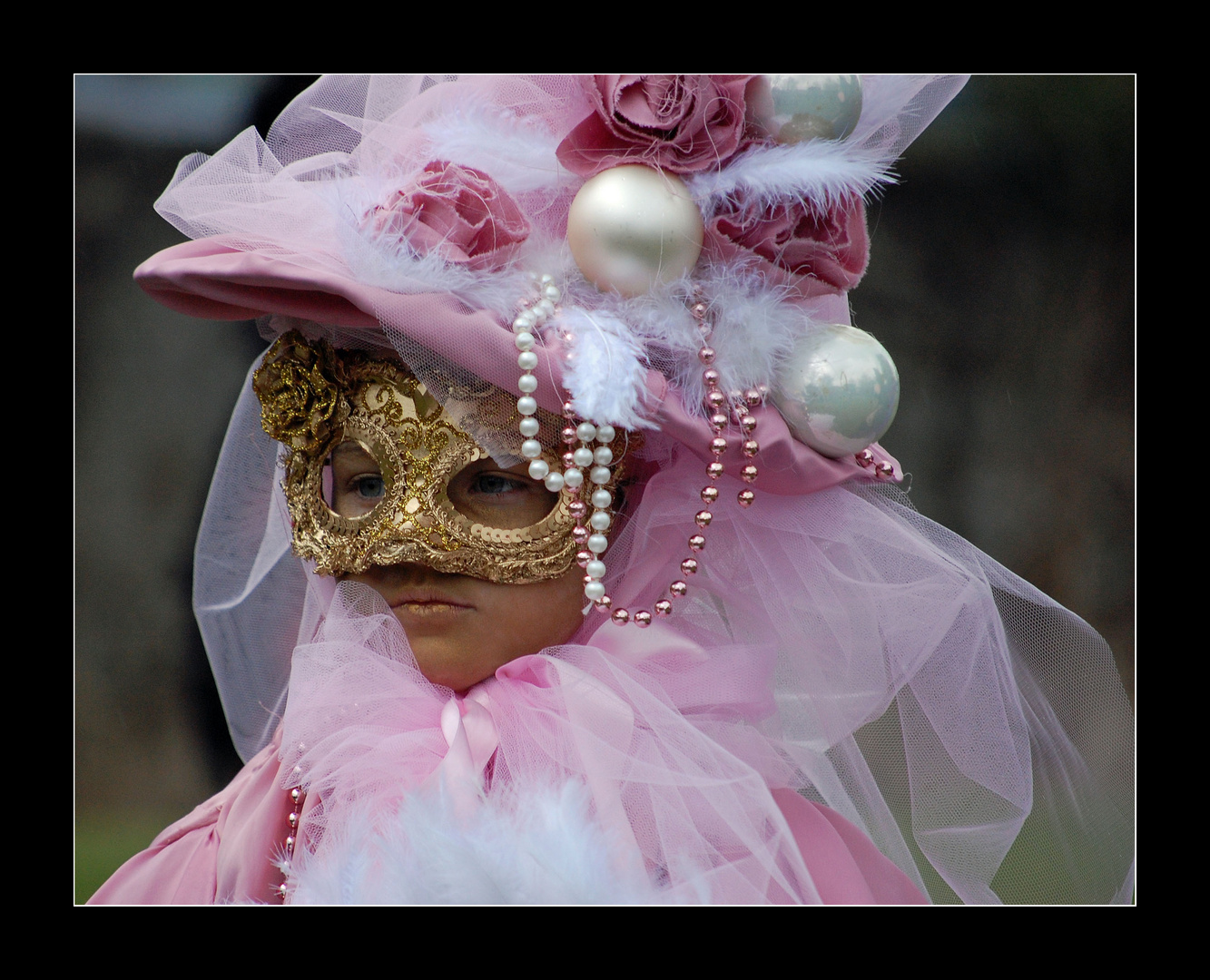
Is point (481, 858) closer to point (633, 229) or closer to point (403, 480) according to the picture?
point (403, 480)

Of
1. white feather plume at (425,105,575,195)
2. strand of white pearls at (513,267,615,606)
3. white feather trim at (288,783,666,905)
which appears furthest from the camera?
white feather plume at (425,105,575,195)

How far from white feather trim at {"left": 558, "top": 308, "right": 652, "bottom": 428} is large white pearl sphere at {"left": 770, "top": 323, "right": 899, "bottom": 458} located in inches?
6.9

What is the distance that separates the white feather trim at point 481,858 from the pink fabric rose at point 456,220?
589 millimetres

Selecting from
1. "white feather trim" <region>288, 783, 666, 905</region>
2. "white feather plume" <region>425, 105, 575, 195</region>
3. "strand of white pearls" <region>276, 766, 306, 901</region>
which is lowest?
"strand of white pearls" <region>276, 766, 306, 901</region>

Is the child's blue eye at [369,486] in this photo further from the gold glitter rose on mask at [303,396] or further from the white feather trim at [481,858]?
the white feather trim at [481,858]

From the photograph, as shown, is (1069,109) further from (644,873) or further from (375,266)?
(644,873)

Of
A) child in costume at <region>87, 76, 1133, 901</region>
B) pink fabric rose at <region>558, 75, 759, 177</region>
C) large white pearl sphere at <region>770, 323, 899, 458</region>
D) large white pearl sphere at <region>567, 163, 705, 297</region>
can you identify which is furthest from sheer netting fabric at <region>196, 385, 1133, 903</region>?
pink fabric rose at <region>558, 75, 759, 177</region>

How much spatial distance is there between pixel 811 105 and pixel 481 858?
34.2 inches

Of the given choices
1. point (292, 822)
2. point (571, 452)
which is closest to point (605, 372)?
point (571, 452)

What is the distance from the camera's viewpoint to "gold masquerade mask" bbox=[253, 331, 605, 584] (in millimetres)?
1174

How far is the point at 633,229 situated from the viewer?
1.09 metres

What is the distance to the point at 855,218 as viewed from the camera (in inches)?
48.0

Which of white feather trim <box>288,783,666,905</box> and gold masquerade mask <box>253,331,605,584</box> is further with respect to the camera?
gold masquerade mask <box>253,331,605,584</box>

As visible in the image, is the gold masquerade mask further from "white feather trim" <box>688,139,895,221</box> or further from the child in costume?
"white feather trim" <box>688,139,895,221</box>
